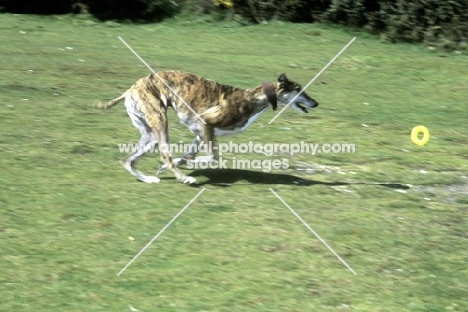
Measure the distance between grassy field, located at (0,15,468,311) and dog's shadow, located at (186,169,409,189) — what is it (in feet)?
0.12

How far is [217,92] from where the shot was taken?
33.1 feet

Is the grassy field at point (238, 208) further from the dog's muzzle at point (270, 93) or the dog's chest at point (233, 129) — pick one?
the dog's muzzle at point (270, 93)

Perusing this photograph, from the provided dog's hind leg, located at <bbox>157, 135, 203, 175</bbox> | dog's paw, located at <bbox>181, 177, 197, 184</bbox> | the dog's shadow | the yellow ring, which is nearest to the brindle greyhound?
dog's paw, located at <bbox>181, 177, 197, 184</bbox>

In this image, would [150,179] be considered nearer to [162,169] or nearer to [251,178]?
[162,169]

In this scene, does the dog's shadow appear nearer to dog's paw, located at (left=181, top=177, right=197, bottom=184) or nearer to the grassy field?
the grassy field

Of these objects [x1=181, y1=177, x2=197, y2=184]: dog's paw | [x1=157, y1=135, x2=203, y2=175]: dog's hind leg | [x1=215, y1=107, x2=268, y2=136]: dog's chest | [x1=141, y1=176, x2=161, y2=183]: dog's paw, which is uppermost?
[x1=215, y1=107, x2=268, y2=136]: dog's chest

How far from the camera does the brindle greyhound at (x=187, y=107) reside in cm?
976

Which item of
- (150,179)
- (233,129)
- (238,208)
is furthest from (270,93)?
(150,179)

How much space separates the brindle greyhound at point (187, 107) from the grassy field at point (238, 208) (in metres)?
0.48

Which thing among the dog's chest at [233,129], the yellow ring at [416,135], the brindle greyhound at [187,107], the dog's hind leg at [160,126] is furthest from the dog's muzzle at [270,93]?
the yellow ring at [416,135]

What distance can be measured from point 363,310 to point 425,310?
527 millimetres

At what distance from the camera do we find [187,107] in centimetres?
995

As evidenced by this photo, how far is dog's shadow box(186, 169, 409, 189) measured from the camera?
1042cm

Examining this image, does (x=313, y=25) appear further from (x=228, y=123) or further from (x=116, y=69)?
(x=228, y=123)
